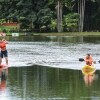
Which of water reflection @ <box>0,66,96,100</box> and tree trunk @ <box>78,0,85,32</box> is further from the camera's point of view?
tree trunk @ <box>78,0,85,32</box>

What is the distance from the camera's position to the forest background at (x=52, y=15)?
292ft

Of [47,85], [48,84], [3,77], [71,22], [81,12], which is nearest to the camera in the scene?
[47,85]

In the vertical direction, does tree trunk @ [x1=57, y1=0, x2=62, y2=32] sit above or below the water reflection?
above

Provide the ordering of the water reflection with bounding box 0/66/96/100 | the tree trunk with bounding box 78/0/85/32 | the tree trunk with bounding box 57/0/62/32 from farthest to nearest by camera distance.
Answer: the tree trunk with bounding box 78/0/85/32
the tree trunk with bounding box 57/0/62/32
the water reflection with bounding box 0/66/96/100

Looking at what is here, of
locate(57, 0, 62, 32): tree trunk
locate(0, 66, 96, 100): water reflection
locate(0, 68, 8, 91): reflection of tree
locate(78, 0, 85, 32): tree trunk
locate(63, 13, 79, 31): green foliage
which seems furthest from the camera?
locate(78, 0, 85, 32): tree trunk

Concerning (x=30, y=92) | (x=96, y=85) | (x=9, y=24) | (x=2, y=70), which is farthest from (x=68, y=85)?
(x=9, y=24)

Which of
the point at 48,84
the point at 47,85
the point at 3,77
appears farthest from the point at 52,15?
the point at 47,85

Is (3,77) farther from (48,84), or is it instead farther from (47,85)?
(47,85)

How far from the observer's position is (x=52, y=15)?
3548 inches

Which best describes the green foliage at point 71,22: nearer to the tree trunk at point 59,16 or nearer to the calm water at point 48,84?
the tree trunk at point 59,16

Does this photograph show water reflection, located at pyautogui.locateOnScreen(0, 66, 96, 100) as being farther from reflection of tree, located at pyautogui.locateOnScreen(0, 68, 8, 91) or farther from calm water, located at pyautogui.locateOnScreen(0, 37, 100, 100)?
reflection of tree, located at pyautogui.locateOnScreen(0, 68, 8, 91)

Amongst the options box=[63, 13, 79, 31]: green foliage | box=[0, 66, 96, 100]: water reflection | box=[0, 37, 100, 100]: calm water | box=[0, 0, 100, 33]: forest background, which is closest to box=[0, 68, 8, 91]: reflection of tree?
box=[0, 37, 100, 100]: calm water

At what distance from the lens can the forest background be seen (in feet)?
292

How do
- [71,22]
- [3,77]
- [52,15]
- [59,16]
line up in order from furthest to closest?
[52,15] → [59,16] → [71,22] → [3,77]
